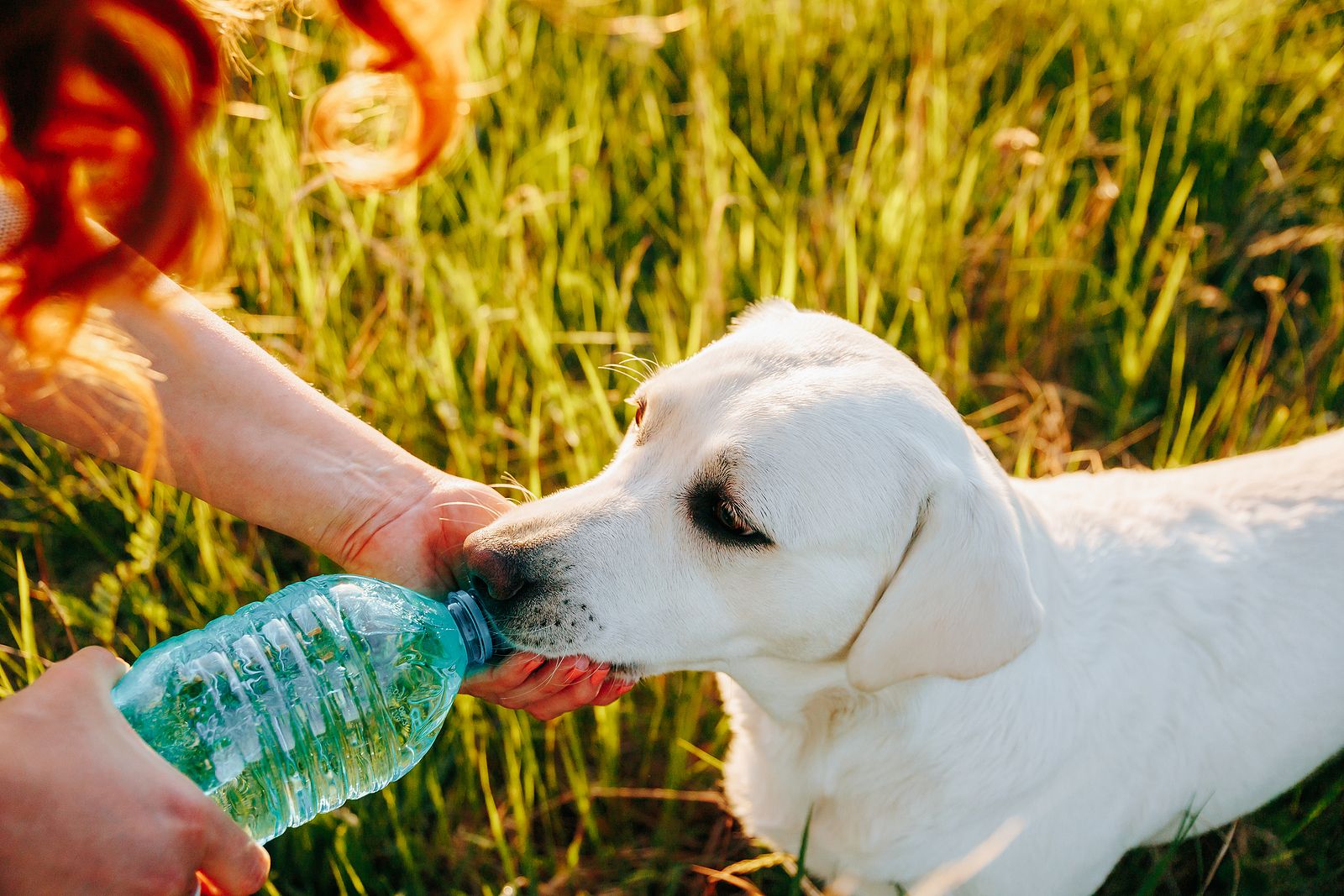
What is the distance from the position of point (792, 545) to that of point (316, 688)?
0.87 metres

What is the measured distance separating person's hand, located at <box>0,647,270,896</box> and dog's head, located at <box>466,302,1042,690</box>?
0.54 metres

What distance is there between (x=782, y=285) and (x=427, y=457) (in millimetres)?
1166

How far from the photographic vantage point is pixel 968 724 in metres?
1.71

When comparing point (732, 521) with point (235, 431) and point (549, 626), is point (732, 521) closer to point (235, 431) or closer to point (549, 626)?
point (549, 626)

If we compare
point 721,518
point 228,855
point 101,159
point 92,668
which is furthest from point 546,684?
point 101,159

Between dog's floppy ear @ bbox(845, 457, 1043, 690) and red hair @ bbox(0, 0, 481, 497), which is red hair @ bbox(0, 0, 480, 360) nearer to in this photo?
red hair @ bbox(0, 0, 481, 497)

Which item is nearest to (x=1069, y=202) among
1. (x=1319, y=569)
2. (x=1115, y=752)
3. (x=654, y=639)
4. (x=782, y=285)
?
(x=782, y=285)

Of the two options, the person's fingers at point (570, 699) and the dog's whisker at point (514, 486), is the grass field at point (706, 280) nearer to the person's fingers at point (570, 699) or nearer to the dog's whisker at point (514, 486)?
the dog's whisker at point (514, 486)

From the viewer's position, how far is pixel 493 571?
151 centimetres

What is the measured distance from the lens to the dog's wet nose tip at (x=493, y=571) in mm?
1496

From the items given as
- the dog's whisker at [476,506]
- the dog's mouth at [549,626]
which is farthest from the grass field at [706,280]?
the dog's mouth at [549,626]

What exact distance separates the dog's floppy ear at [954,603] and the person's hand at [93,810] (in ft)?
3.10

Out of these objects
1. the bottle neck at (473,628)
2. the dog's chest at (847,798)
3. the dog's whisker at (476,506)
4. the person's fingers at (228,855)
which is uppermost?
the dog's whisker at (476,506)

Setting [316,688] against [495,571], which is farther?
[316,688]
